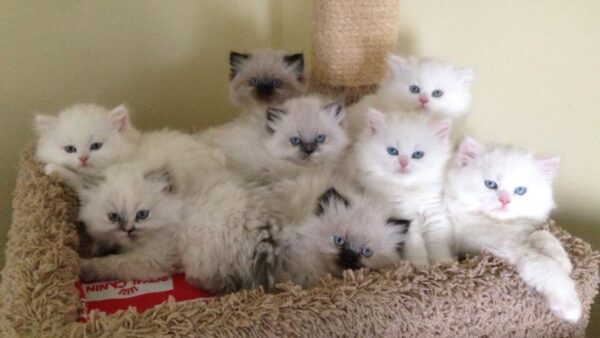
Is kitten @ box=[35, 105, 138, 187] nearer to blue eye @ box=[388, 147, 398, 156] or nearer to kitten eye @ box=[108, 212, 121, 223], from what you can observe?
kitten eye @ box=[108, 212, 121, 223]

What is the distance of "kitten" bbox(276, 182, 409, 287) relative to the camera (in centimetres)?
117

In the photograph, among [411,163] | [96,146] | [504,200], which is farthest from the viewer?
[96,146]

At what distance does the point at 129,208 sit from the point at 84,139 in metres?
0.29

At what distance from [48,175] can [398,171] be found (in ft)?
2.97

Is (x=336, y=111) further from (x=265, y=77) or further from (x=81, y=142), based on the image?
(x=81, y=142)

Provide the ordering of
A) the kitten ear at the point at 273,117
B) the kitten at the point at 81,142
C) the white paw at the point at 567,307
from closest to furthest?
the white paw at the point at 567,307
the kitten at the point at 81,142
the kitten ear at the point at 273,117

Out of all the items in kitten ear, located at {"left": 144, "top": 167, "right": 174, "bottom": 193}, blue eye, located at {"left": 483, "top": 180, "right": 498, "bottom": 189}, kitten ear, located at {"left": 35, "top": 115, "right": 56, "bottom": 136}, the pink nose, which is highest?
kitten ear, located at {"left": 35, "top": 115, "right": 56, "bottom": 136}

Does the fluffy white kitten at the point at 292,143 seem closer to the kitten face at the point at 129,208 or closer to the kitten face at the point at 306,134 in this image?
the kitten face at the point at 306,134

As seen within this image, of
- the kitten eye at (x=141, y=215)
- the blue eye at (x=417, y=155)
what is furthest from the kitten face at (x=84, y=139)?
the blue eye at (x=417, y=155)

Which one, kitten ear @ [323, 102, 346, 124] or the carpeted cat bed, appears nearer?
the carpeted cat bed

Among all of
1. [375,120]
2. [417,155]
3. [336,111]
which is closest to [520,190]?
[417,155]

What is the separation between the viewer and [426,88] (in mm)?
1558

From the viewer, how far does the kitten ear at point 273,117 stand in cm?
150

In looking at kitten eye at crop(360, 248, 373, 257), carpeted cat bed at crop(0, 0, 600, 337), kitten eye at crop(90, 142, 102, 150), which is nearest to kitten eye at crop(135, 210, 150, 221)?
carpeted cat bed at crop(0, 0, 600, 337)
